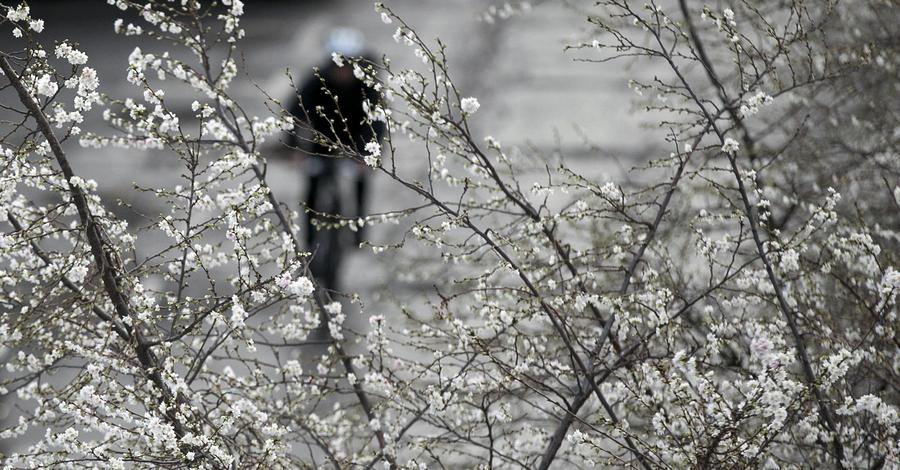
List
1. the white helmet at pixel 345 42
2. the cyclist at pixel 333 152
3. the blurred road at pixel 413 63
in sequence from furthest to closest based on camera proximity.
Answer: the blurred road at pixel 413 63 < the white helmet at pixel 345 42 < the cyclist at pixel 333 152

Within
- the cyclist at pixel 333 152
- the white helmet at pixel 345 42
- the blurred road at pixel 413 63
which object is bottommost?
the cyclist at pixel 333 152

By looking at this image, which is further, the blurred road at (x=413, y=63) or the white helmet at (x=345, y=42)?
the blurred road at (x=413, y=63)

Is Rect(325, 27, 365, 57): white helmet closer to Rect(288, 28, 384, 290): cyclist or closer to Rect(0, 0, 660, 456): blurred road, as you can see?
Rect(288, 28, 384, 290): cyclist

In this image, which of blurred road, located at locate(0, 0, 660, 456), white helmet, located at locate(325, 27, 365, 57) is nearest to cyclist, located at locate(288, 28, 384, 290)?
white helmet, located at locate(325, 27, 365, 57)

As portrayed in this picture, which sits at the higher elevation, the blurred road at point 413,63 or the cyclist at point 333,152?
the blurred road at point 413,63

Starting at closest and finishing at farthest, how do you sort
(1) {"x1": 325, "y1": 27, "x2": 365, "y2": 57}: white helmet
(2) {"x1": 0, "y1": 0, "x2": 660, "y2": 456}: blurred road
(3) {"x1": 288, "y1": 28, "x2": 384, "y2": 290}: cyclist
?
(3) {"x1": 288, "y1": 28, "x2": 384, "y2": 290}: cyclist < (1) {"x1": 325, "y1": 27, "x2": 365, "y2": 57}: white helmet < (2) {"x1": 0, "y1": 0, "x2": 660, "y2": 456}: blurred road

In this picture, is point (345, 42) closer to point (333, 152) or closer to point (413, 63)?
point (333, 152)

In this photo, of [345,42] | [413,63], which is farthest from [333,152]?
[413,63]

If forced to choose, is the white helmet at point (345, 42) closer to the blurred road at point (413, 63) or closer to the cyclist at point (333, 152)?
the cyclist at point (333, 152)

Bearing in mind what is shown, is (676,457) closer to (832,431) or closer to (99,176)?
(832,431)

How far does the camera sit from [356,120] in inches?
424

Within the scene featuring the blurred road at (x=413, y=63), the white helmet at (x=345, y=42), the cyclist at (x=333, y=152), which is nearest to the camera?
the cyclist at (x=333, y=152)

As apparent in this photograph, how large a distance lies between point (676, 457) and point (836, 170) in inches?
139

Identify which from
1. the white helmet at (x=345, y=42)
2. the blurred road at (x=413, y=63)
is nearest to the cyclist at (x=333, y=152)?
the white helmet at (x=345, y=42)
